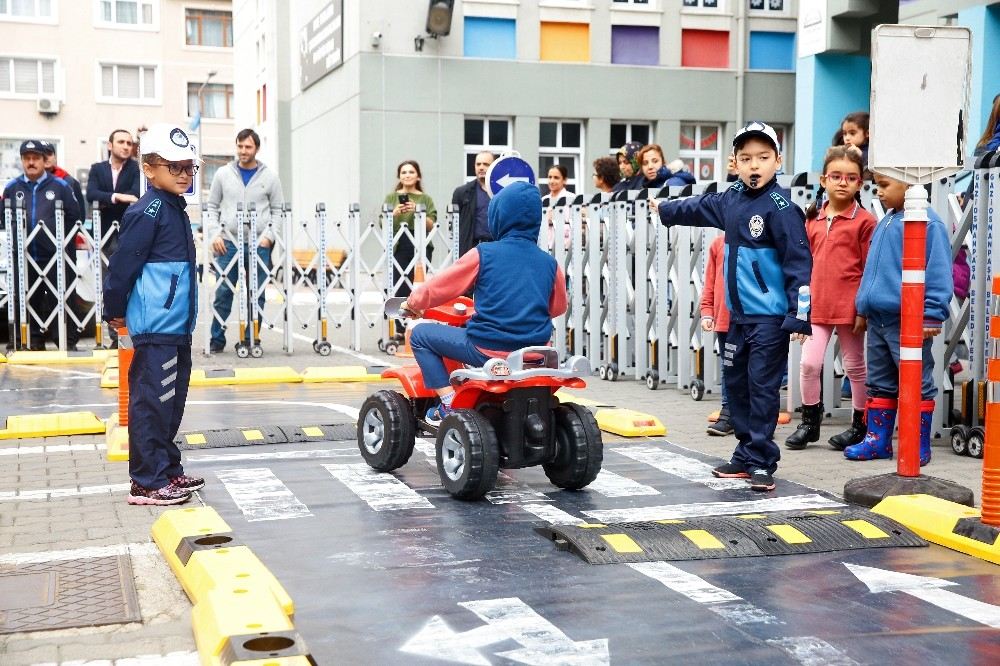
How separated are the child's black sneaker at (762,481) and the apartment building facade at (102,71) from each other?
49.7m

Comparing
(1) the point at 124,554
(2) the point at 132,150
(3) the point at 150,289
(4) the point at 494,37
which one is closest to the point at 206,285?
(2) the point at 132,150

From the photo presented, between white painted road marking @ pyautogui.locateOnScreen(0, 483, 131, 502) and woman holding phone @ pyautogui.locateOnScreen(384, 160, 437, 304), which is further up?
woman holding phone @ pyautogui.locateOnScreen(384, 160, 437, 304)

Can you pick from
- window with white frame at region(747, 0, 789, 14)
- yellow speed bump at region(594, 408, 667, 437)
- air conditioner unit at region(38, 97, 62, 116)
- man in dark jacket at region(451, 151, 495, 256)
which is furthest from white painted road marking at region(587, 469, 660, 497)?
air conditioner unit at region(38, 97, 62, 116)

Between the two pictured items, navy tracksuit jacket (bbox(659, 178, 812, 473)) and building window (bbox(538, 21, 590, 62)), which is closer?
navy tracksuit jacket (bbox(659, 178, 812, 473))

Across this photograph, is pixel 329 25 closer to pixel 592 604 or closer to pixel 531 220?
pixel 531 220

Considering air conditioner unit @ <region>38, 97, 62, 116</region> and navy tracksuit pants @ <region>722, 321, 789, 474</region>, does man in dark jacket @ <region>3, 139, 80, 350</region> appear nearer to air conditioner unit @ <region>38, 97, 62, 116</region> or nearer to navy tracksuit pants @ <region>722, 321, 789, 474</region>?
navy tracksuit pants @ <region>722, 321, 789, 474</region>

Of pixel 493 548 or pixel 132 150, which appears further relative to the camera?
pixel 132 150

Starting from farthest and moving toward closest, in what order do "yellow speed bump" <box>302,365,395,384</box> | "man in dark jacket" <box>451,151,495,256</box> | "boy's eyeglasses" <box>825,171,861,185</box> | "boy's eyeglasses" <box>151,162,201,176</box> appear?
1. "man in dark jacket" <box>451,151,495,256</box>
2. "yellow speed bump" <box>302,365,395,384</box>
3. "boy's eyeglasses" <box>825,171,861,185</box>
4. "boy's eyeglasses" <box>151,162,201,176</box>

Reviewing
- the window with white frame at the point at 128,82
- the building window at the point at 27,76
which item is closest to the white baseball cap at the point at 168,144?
the building window at the point at 27,76

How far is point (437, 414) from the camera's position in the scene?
7699mm

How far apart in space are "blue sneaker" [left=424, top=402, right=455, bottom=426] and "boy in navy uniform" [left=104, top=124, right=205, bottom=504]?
143 cm

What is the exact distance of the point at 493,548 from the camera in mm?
5457

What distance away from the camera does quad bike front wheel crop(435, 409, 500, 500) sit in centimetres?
629

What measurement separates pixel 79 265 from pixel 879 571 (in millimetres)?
12122
